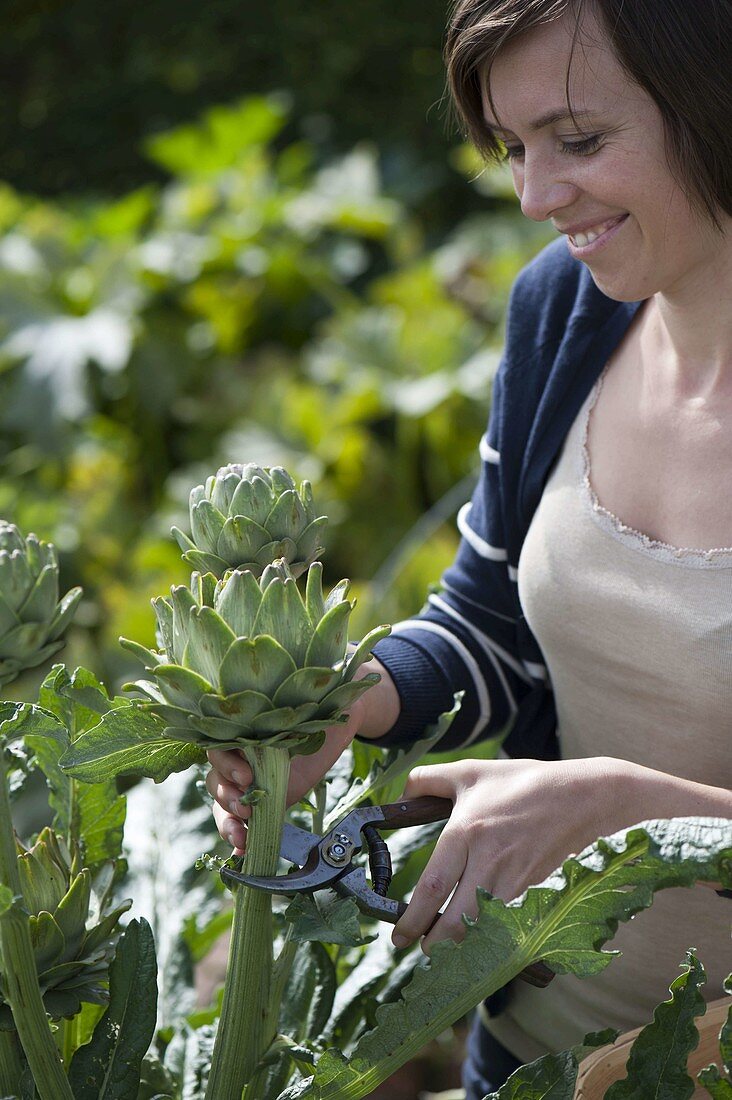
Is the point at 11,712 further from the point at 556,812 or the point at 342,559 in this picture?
the point at 342,559

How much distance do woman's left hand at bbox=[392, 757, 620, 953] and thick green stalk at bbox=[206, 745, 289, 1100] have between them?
0.07 metres

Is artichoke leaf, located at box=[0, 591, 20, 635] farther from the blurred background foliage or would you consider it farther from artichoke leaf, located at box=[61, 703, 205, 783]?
the blurred background foliage

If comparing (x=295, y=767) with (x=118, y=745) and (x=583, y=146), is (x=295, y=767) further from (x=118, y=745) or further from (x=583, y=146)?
(x=583, y=146)

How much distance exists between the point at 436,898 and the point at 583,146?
41 centimetres

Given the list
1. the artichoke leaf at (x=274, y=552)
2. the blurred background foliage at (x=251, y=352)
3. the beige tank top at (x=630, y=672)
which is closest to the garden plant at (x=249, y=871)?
the artichoke leaf at (x=274, y=552)

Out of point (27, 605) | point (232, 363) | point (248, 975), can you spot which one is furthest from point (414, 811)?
point (232, 363)

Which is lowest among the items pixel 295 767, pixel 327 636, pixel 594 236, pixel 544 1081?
pixel 544 1081

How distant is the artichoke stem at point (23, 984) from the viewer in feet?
1.79

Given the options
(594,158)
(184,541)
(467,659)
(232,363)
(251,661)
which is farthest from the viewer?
(232,363)

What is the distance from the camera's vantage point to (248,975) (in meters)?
0.58

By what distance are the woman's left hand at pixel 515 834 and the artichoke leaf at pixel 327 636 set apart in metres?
0.13

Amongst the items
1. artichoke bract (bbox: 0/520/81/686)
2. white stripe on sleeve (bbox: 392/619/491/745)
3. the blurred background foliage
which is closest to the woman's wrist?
white stripe on sleeve (bbox: 392/619/491/745)

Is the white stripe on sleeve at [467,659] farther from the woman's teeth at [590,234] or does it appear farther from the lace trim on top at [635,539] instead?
the woman's teeth at [590,234]

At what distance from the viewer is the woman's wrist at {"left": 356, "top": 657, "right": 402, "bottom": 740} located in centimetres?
76
